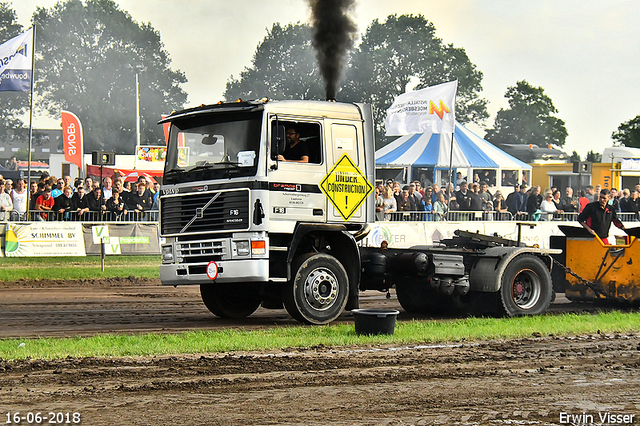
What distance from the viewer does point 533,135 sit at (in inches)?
4178

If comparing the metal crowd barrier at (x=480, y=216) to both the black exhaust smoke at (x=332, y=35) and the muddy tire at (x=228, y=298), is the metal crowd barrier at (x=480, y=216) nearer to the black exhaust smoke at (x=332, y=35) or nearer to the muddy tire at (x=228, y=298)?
the black exhaust smoke at (x=332, y=35)

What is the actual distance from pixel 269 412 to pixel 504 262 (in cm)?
717

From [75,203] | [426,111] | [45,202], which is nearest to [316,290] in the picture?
[75,203]

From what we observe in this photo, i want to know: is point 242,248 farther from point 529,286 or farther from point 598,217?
point 598,217

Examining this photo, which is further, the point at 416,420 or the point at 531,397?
the point at 531,397

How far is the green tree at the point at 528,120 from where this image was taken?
107m

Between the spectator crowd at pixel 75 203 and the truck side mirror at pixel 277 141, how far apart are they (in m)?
11.1

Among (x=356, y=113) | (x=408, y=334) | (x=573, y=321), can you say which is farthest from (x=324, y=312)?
(x=573, y=321)

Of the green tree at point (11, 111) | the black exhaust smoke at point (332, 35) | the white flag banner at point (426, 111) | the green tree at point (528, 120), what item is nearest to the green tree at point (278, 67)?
the green tree at point (11, 111)

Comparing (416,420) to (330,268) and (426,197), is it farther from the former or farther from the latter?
(426,197)

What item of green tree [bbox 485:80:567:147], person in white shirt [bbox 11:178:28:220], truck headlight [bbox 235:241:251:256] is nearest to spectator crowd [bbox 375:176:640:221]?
person in white shirt [bbox 11:178:28:220]

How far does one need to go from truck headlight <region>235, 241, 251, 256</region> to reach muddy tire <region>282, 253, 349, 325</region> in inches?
31.4

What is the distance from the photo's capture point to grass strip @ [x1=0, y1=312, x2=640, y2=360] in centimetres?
938

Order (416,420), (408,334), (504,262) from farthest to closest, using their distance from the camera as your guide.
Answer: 1. (504,262)
2. (408,334)
3. (416,420)
